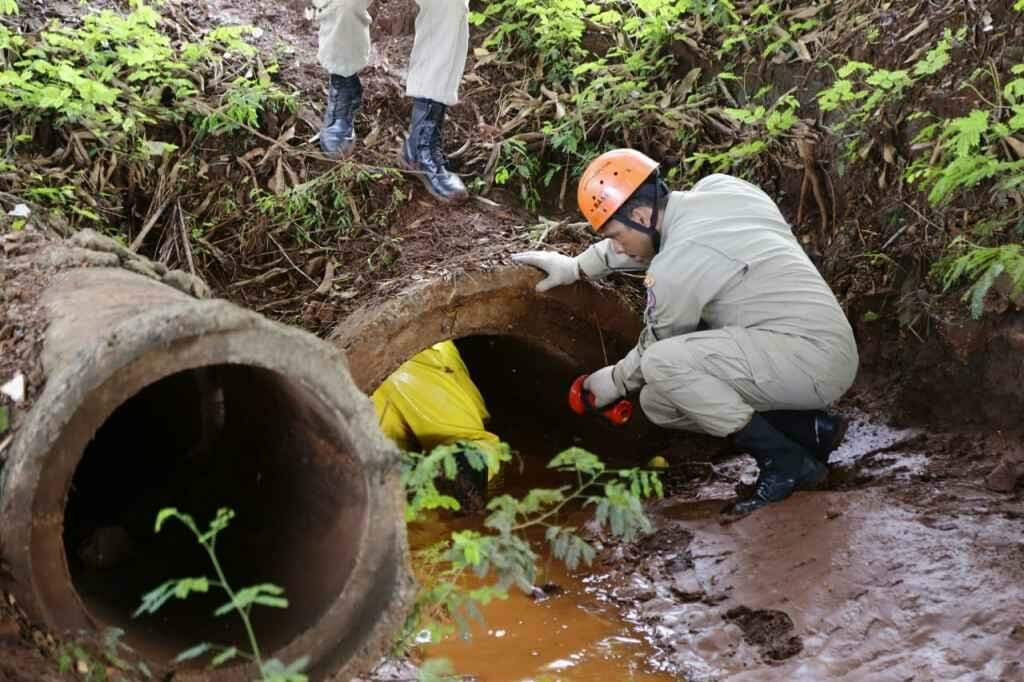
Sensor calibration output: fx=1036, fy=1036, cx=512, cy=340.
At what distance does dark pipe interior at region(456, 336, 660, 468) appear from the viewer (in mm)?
5781

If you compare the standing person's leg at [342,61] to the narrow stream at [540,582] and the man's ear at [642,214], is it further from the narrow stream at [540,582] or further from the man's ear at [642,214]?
the man's ear at [642,214]

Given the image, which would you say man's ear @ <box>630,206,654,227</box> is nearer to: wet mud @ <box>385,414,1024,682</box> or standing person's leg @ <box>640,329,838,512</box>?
standing person's leg @ <box>640,329,838,512</box>

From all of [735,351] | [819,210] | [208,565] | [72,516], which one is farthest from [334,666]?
[819,210]

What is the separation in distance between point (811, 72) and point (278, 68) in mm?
3018

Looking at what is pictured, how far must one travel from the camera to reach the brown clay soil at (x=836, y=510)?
3637mm

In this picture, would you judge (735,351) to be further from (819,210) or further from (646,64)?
(646,64)

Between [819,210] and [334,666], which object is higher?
[819,210]

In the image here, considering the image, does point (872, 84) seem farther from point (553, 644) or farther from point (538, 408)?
point (553, 644)

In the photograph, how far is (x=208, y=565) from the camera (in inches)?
130

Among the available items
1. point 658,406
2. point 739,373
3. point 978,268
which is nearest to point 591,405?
point 658,406

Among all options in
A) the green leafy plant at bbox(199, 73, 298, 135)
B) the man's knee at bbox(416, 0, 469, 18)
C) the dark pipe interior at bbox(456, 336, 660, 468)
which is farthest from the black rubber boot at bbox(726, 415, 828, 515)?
the green leafy plant at bbox(199, 73, 298, 135)

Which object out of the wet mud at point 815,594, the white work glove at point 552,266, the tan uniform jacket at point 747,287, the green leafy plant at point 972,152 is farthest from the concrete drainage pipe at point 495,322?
the green leafy plant at point 972,152

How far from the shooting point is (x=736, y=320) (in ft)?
15.4

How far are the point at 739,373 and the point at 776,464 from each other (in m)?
0.47
